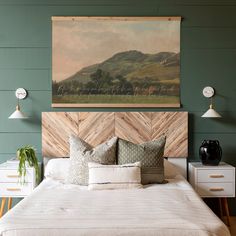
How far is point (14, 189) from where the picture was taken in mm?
3812

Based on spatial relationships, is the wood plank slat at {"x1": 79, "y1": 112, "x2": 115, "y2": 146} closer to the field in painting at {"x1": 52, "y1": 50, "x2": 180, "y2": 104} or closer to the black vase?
the field in painting at {"x1": 52, "y1": 50, "x2": 180, "y2": 104}

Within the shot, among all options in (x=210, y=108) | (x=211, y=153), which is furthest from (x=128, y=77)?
(x=211, y=153)

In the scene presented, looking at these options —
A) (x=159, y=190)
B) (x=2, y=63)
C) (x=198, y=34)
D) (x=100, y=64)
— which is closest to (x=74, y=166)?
(x=159, y=190)

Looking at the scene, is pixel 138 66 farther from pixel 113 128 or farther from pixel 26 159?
pixel 26 159

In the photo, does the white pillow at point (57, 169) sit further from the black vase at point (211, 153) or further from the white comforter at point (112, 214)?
the black vase at point (211, 153)

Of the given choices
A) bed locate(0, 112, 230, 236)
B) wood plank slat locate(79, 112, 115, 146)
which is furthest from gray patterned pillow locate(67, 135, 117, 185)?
wood plank slat locate(79, 112, 115, 146)

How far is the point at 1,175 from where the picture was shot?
379 centimetres

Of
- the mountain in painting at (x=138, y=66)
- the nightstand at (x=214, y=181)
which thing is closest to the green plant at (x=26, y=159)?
the mountain in painting at (x=138, y=66)

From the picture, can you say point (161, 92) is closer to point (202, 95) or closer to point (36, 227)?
point (202, 95)

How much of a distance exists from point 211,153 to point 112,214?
173cm

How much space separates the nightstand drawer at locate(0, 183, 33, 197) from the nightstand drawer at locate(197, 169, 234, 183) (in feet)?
5.56

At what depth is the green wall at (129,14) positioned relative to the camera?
415 centimetres

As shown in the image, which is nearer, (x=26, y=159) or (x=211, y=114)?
(x=26, y=159)

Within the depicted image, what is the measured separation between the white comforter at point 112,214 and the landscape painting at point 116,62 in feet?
4.03
